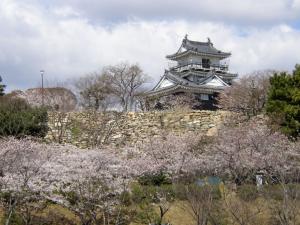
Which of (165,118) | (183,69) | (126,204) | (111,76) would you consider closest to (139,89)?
(111,76)

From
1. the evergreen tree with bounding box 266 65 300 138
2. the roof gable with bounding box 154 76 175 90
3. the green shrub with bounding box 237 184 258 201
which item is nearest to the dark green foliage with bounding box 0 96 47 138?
the green shrub with bounding box 237 184 258 201

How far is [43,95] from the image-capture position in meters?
36.1

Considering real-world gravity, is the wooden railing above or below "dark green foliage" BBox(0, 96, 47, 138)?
above

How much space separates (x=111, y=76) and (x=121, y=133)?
13.3 m

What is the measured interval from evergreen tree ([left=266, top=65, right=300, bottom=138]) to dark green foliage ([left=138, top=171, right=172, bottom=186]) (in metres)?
5.58

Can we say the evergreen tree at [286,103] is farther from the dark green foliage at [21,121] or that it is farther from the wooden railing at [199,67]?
the wooden railing at [199,67]

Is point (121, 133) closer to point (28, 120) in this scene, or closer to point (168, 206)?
point (28, 120)

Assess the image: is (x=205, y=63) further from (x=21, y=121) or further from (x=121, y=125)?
(x=21, y=121)

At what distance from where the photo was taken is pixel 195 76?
150 feet

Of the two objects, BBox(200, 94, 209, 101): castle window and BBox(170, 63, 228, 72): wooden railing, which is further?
BBox(170, 63, 228, 72): wooden railing

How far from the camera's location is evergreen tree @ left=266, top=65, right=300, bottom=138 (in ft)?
69.9

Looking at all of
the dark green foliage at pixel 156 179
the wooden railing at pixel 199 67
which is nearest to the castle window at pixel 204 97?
the wooden railing at pixel 199 67

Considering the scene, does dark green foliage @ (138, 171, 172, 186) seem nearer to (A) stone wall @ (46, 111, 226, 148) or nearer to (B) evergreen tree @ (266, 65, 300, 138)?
(B) evergreen tree @ (266, 65, 300, 138)

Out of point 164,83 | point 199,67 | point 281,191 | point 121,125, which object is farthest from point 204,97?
point 281,191
